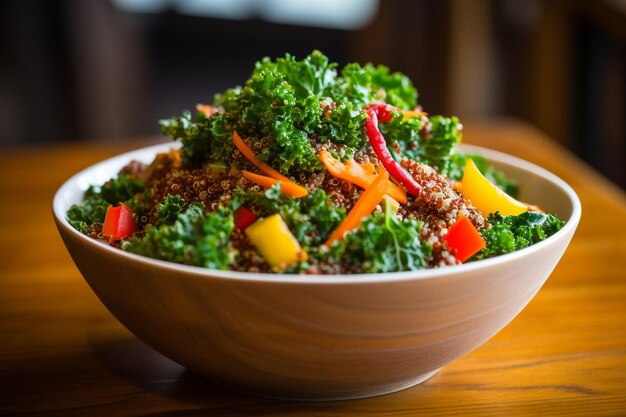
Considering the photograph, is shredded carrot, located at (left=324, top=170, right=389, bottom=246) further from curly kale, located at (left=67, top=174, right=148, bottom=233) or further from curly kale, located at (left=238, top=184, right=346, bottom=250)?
curly kale, located at (left=67, top=174, right=148, bottom=233)

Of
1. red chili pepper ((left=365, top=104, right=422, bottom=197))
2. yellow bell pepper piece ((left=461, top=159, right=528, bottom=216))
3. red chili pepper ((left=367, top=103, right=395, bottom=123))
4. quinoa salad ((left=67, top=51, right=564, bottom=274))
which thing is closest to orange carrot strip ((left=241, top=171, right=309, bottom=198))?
quinoa salad ((left=67, top=51, right=564, bottom=274))

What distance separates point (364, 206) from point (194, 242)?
13.4 inches

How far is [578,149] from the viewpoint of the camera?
552 centimetres

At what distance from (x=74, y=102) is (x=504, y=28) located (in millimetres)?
4014

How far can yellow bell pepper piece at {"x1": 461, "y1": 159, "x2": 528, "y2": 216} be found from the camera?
181 cm

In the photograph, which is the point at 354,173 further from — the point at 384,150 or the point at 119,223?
the point at 119,223

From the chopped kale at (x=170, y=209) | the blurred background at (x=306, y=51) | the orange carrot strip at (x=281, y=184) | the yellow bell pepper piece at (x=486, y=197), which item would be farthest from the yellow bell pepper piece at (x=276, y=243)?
the blurred background at (x=306, y=51)

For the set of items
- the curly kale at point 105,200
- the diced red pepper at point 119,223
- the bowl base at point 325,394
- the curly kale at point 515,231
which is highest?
the curly kale at point 515,231

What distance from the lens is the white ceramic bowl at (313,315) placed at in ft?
4.38

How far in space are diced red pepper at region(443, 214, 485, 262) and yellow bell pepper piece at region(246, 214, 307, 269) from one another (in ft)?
1.04

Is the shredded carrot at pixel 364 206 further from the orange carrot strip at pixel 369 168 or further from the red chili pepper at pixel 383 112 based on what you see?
the red chili pepper at pixel 383 112

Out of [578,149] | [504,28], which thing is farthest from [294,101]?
[504,28]

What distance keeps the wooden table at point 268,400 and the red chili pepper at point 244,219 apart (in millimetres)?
376

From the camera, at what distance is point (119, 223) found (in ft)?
5.57
